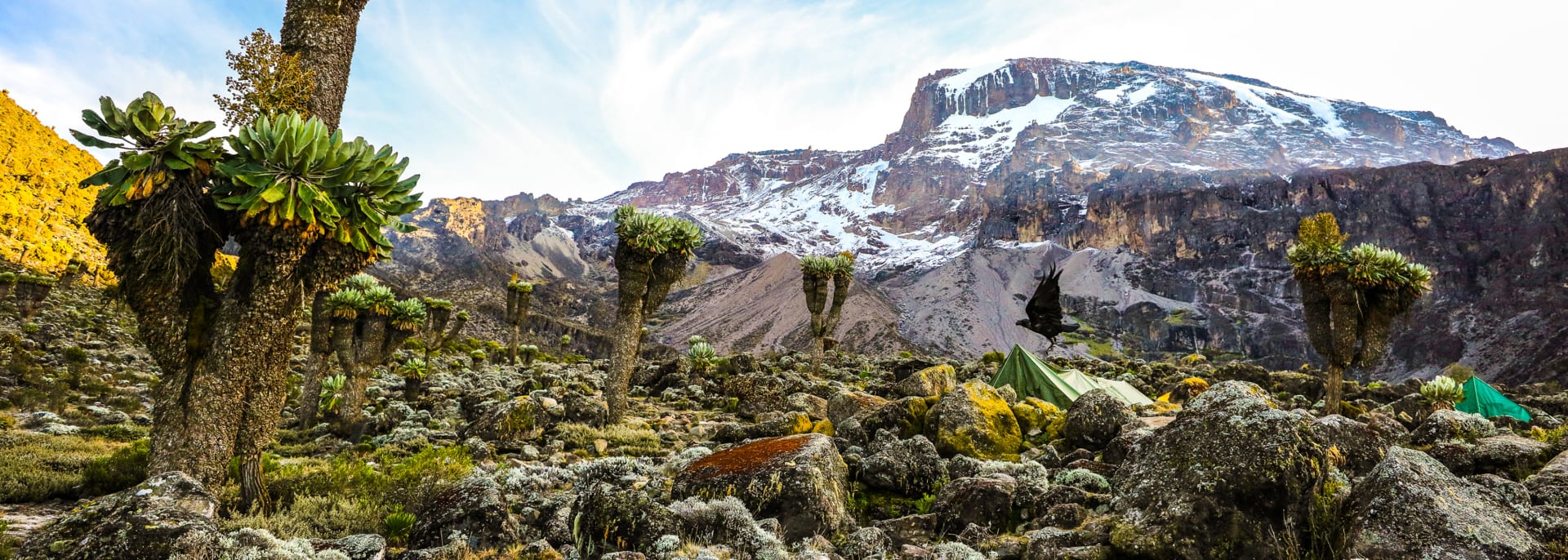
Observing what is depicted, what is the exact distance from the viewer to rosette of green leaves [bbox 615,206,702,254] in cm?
1517

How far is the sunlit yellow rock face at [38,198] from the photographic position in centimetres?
3731

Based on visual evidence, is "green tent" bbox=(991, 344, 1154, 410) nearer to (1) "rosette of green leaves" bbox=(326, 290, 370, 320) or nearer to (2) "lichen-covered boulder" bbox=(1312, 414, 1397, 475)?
(2) "lichen-covered boulder" bbox=(1312, 414, 1397, 475)

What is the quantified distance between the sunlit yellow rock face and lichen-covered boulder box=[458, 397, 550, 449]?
41095mm

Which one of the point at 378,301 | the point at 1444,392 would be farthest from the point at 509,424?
the point at 1444,392

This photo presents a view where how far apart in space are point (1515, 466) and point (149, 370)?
1203 inches

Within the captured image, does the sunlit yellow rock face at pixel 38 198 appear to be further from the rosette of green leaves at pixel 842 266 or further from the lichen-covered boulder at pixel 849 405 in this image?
the lichen-covered boulder at pixel 849 405

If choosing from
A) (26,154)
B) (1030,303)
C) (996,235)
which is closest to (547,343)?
(26,154)

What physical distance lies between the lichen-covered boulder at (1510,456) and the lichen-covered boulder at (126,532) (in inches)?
408

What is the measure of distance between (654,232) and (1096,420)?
10.3m

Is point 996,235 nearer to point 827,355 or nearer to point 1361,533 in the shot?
point 827,355

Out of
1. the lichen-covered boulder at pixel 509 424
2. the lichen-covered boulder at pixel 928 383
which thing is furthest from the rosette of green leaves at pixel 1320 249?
the lichen-covered boulder at pixel 509 424

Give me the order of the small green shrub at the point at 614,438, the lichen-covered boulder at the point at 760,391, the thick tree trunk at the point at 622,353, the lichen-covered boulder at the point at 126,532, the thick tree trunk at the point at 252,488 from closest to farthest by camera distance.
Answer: the lichen-covered boulder at the point at 126,532, the thick tree trunk at the point at 252,488, the small green shrub at the point at 614,438, the thick tree trunk at the point at 622,353, the lichen-covered boulder at the point at 760,391

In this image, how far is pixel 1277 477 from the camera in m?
4.22

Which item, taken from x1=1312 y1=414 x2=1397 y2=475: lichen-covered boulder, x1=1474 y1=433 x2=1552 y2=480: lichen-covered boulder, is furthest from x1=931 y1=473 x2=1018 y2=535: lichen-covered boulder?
x1=1474 y1=433 x2=1552 y2=480: lichen-covered boulder
